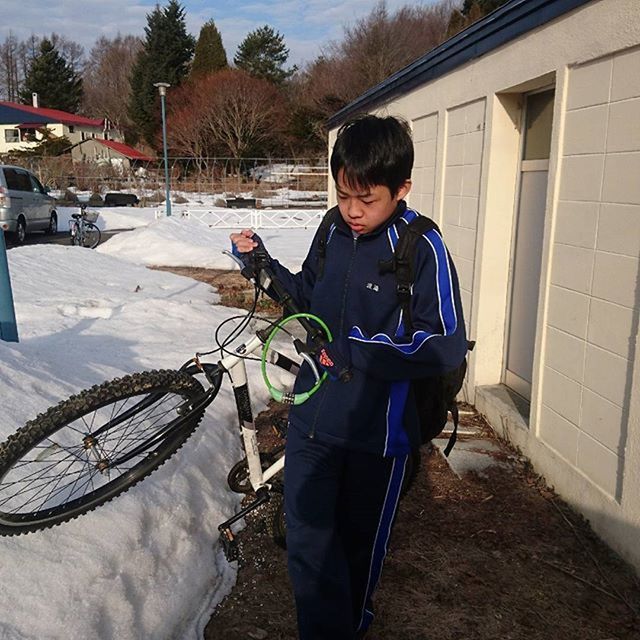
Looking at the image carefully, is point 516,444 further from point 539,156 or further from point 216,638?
point 216,638

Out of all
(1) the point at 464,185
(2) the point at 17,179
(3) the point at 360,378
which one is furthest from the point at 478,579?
(2) the point at 17,179

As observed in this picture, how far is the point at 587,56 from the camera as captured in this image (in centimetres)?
336

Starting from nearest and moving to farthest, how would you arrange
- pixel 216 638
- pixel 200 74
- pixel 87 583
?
pixel 87 583
pixel 216 638
pixel 200 74

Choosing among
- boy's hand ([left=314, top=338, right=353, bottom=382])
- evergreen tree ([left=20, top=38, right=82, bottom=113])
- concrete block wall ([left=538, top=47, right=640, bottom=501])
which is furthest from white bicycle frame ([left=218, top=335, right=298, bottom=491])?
evergreen tree ([left=20, top=38, right=82, bottom=113])

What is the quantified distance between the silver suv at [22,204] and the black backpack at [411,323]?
573 inches

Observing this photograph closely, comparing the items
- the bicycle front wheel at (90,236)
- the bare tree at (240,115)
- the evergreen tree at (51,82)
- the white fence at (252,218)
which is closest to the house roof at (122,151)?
the bare tree at (240,115)

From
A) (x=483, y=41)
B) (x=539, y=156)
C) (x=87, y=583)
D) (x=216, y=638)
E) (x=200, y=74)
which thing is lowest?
(x=216, y=638)

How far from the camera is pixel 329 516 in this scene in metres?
2.08

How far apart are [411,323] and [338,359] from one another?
0.82 feet

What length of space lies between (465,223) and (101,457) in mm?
3649

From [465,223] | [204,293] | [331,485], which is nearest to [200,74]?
[204,293]

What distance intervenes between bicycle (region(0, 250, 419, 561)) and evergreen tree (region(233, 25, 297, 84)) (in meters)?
52.9

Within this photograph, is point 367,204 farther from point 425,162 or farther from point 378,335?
point 425,162

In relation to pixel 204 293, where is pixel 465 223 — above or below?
above
